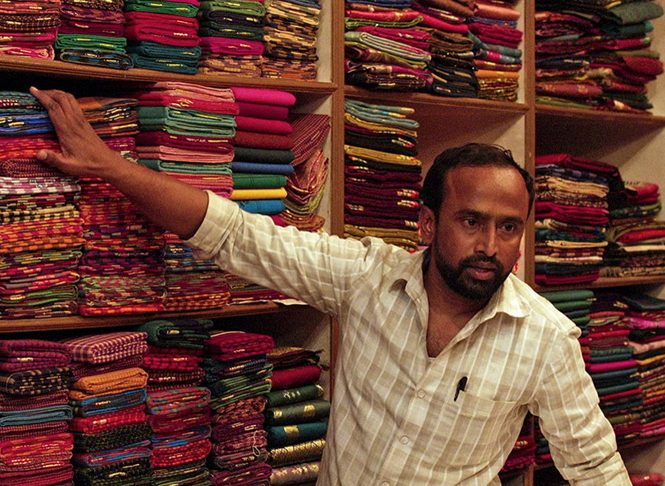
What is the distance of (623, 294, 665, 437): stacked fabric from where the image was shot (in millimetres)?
3438

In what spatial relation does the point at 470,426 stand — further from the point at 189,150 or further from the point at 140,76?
the point at 140,76

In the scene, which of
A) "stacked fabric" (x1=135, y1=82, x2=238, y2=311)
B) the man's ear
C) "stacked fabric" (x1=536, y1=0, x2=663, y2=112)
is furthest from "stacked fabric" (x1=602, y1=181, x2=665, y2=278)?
"stacked fabric" (x1=135, y1=82, x2=238, y2=311)

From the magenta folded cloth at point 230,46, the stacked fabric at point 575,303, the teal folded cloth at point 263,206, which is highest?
the magenta folded cloth at point 230,46

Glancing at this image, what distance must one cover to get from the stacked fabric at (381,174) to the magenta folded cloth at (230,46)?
13.0 inches

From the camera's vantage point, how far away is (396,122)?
107 inches

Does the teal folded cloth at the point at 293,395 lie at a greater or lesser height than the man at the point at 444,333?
lesser

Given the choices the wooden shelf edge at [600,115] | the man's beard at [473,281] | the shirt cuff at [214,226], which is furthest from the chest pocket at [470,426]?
the wooden shelf edge at [600,115]

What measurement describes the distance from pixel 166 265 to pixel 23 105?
0.48 meters

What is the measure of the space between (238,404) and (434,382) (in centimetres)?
60

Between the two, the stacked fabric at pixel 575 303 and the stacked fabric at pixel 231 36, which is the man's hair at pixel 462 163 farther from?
the stacked fabric at pixel 575 303

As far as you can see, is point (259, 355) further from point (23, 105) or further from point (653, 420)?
point (653, 420)

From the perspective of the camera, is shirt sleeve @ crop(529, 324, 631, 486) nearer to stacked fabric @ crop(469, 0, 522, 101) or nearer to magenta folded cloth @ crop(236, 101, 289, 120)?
magenta folded cloth @ crop(236, 101, 289, 120)

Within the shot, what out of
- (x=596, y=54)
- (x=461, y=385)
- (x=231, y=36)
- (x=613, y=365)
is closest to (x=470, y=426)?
(x=461, y=385)

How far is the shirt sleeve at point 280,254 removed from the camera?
1950 mm
